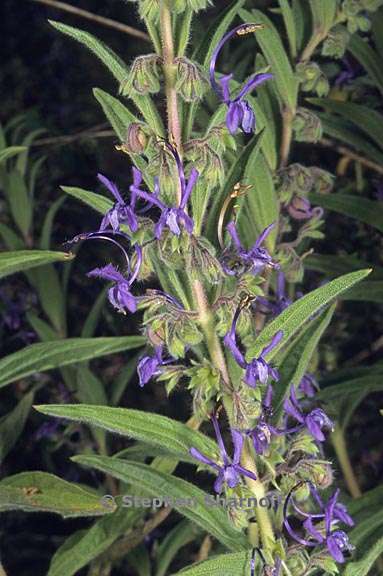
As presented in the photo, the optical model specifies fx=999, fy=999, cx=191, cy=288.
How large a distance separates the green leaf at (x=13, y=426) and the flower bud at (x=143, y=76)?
0.70 meters

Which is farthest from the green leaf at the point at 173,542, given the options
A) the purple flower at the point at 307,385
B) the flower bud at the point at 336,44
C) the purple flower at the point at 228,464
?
the flower bud at the point at 336,44

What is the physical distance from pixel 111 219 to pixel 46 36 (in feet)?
5.93

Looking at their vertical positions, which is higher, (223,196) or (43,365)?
(223,196)

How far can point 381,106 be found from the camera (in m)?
1.85

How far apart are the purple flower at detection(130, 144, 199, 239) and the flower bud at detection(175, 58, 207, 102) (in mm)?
52

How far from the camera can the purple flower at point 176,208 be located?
93cm

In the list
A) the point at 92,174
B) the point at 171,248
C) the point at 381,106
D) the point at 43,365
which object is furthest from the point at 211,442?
the point at 92,174

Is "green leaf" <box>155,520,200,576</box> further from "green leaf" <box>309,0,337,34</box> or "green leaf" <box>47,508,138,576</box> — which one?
"green leaf" <box>309,0,337,34</box>

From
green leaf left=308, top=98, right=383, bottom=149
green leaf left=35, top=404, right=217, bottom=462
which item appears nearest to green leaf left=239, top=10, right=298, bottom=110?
green leaf left=308, top=98, right=383, bottom=149

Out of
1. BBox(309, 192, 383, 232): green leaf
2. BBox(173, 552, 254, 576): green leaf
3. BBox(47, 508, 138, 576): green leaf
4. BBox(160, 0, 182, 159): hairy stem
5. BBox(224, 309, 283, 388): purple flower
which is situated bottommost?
BBox(47, 508, 138, 576): green leaf

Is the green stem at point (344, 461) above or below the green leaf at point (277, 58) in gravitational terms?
below

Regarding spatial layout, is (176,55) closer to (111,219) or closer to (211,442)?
(111,219)

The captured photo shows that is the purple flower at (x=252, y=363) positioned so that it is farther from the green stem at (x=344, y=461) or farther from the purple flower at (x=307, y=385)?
the green stem at (x=344, y=461)

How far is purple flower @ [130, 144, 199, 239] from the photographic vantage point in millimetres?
930
